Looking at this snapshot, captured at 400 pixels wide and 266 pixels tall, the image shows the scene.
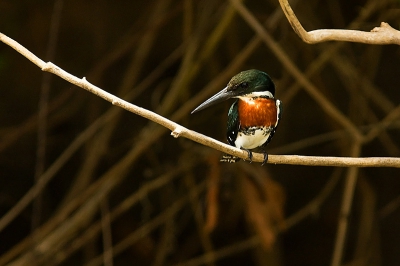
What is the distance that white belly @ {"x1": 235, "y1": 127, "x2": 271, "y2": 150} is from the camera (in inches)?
57.1

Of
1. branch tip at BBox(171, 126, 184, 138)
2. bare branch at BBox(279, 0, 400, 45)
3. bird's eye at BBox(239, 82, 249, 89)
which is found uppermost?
bird's eye at BBox(239, 82, 249, 89)

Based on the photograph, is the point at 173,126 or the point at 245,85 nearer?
the point at 173,126

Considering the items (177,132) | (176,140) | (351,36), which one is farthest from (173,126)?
(176,140)

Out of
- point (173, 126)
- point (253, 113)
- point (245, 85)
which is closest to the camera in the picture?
point (173, 126)

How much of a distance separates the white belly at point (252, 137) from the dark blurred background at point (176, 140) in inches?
21.7

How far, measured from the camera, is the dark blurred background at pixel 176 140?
2207 millimetres

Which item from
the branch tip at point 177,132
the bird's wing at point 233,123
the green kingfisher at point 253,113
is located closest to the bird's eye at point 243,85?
the green kingfisher at point 253,113

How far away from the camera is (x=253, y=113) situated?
1.41m

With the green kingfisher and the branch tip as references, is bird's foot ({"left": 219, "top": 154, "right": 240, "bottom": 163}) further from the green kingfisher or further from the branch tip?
the branch tip

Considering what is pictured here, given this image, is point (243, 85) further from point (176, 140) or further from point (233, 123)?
point (176, 140)

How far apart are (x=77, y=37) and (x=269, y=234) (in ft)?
4.74

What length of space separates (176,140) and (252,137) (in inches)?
57.5

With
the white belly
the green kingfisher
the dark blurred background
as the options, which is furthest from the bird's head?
the dark blurred background

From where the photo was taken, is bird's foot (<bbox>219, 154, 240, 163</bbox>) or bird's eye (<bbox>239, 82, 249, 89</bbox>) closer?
bird's eye (<bbox>239, 82, 249, 89</bbox>)
